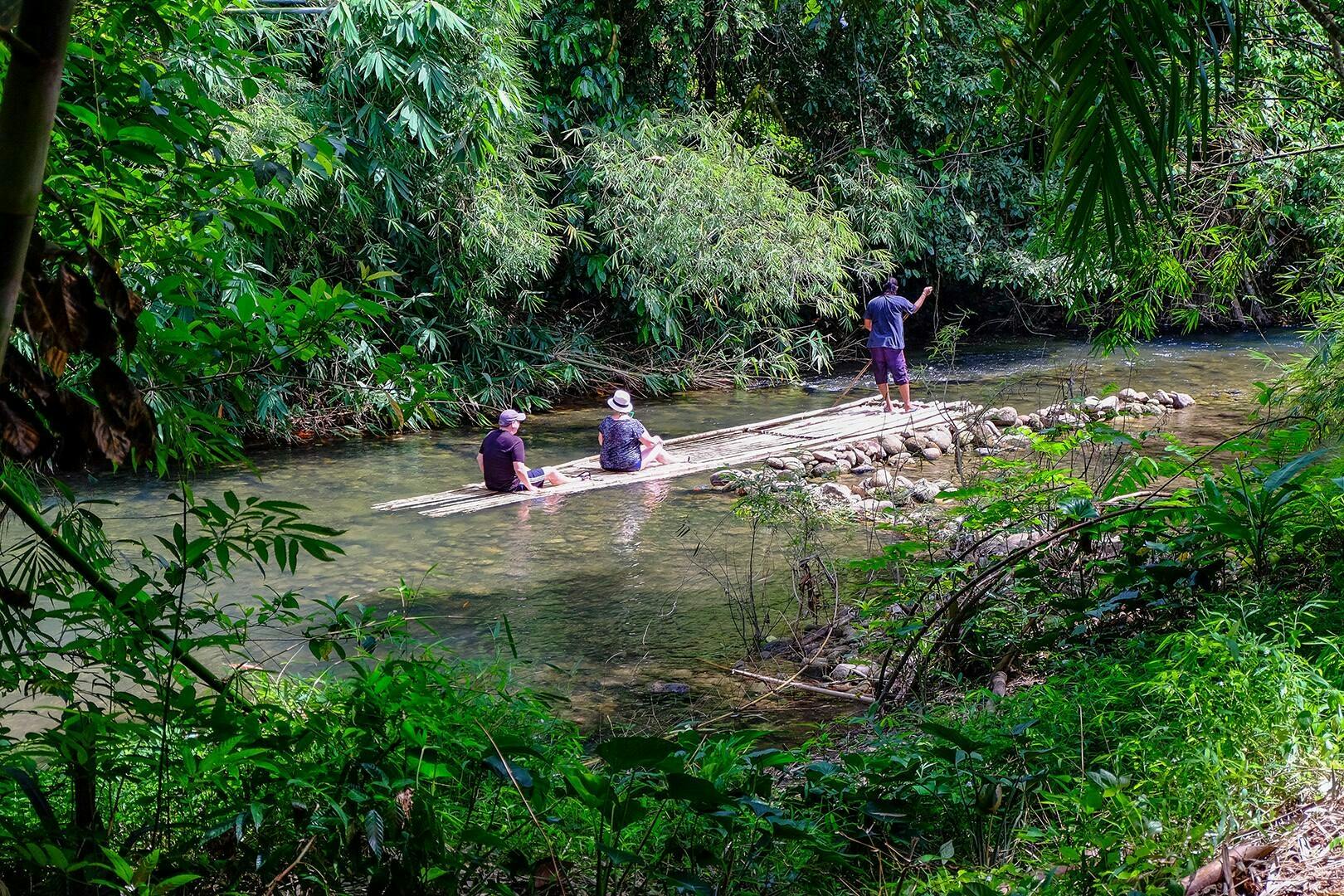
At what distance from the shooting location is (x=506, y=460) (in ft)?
28.1

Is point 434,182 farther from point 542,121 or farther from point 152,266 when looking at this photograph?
point 152,266

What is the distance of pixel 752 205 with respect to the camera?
13625mm

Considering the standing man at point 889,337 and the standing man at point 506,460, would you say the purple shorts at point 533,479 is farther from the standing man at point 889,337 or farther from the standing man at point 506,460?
the standing man at point 889,337

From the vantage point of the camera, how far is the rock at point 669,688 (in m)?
4.53

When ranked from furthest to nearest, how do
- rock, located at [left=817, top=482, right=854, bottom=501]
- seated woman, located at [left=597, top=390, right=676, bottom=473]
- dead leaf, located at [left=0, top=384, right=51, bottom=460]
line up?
seated woman, located at [left=597, top=390, right=676, bottom=473], rock, located at [left=817, top=482, right=854, bottom=501], dead leaf, located at [left=0, top=384, right=51, bottom=460]

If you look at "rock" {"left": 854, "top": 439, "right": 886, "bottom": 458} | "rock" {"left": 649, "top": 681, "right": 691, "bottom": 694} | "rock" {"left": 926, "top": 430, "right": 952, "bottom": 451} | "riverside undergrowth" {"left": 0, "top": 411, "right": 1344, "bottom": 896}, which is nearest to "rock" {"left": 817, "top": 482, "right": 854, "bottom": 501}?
"rock" {"left": 854, "top": 439, "right": 886, "bottom": 458}

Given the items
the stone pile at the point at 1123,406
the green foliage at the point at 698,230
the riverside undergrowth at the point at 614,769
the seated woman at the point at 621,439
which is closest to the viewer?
the riverside undergrowth at the point at 614,769

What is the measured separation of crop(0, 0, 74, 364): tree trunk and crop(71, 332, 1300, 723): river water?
1.15 meters

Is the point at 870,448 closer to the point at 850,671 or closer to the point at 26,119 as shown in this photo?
the point at 850,671

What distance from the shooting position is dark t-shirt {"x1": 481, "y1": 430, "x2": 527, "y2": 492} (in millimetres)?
8539

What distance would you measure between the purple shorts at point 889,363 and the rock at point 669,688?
7.31 meters

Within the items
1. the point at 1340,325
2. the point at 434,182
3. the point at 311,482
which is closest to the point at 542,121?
the point at 434,182

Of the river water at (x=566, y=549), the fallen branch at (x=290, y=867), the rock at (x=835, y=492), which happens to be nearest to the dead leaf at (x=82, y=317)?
the river water at (x=566, y=549)

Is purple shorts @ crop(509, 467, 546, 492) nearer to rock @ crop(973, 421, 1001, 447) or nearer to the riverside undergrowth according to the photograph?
rock @ crop(973, 421, 1001, 447)
